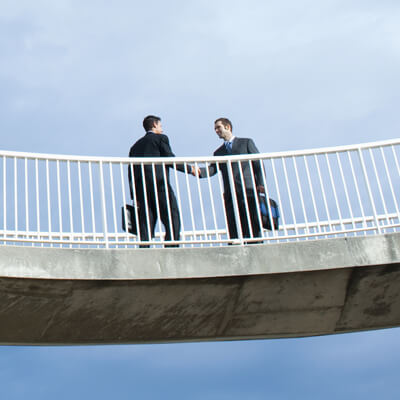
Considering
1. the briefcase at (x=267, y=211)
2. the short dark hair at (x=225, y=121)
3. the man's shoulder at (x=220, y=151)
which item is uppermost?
the short dark hair at (x=225, y=121)

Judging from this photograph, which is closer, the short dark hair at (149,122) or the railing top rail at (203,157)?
the railing top rail at (203,157)

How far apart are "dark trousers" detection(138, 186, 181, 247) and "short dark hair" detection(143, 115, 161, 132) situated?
101 centimetres

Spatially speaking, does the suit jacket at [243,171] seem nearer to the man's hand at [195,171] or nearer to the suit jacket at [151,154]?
the man's hand at [195,171]

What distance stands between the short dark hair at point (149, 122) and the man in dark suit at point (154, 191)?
0.18 metres

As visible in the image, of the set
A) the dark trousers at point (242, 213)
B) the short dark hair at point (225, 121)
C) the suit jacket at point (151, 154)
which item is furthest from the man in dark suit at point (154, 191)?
the short dark hair at point (225, 121)

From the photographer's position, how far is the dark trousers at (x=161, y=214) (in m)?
10.5

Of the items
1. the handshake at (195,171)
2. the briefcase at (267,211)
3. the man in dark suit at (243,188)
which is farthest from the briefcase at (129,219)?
the briefcase at (267,211)

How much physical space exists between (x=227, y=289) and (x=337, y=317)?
190 centimetres

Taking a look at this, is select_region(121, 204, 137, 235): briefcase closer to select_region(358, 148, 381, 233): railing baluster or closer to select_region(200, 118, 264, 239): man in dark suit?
select_region(200, 118, 264, 239): man in dark suit

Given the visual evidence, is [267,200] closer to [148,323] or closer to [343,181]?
[343,181]

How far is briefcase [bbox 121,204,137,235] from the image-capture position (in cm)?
1041

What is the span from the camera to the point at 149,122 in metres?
11.2

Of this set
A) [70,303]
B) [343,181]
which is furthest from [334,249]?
[70,303]

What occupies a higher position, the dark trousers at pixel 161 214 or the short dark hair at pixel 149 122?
the short dark hair at pixel 149 122
